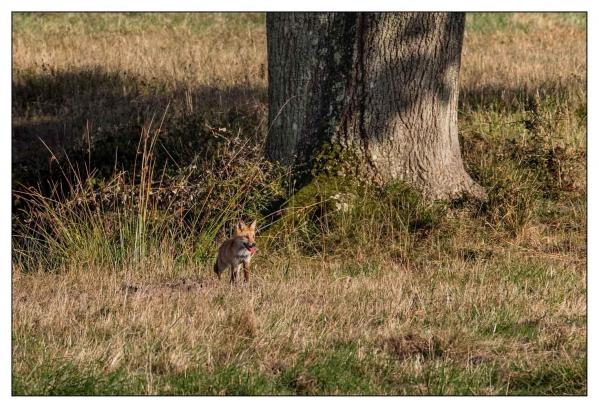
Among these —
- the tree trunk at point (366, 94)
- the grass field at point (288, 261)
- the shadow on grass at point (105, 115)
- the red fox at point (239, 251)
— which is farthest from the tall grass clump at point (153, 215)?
the shadow on grass at point (105, 115)

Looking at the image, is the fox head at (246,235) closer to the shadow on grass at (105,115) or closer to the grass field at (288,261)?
the grass field at (288,261)

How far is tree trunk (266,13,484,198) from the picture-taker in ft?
34.3

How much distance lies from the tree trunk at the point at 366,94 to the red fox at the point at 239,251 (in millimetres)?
2348

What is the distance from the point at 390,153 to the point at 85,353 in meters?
5.07

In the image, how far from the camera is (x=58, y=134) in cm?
1638

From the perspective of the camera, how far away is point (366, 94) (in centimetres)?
1049

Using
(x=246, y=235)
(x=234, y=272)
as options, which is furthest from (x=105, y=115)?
(x=246, y=235)

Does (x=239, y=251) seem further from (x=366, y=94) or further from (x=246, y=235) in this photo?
(x=366, y=94)

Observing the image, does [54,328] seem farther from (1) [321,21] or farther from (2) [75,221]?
(1) [321,21]

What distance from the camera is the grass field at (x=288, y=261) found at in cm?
630

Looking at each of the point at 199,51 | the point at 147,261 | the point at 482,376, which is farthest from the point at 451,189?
the point at 199,51

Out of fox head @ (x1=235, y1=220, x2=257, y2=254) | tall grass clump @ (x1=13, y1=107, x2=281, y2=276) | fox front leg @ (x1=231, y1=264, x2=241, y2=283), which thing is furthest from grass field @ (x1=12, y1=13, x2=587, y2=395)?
fox head @ (x1=235, y1=220, x2=257, y2=254)

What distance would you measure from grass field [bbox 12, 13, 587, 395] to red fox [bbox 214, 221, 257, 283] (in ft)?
0.66

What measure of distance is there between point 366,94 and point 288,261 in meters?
2.17
